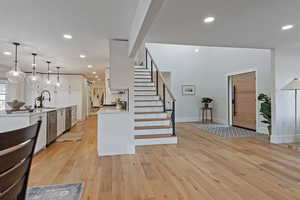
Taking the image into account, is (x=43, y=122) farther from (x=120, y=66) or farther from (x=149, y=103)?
(x=149, y=103)

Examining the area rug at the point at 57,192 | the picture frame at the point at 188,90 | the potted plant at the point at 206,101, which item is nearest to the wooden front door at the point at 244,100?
the potted plant at the point at 206,101

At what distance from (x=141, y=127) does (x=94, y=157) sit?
165 cm

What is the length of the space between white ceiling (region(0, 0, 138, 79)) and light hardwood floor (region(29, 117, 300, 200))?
249 cm

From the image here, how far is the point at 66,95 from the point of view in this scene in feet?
28.7

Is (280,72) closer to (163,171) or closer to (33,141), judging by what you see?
(163,171)

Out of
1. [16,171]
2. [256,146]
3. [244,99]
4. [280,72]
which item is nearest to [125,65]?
[16,171]

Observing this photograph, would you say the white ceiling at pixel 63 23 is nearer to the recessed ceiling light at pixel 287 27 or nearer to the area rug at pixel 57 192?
the area rug at pixel 57 192

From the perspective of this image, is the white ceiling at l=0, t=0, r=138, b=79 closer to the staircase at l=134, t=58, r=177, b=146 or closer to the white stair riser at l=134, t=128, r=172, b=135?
the staircase at l=134, t=58, r=177, b=146

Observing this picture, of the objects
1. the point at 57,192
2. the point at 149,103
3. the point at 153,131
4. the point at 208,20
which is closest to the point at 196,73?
the point at 149,103

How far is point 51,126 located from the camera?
437 centimetres

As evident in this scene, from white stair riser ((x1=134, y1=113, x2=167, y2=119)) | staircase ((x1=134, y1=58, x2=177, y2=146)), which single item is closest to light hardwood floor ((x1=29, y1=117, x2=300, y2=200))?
staircase ((x1=134, y1=58, x2=177, y2=146))

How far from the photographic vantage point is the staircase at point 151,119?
427cm

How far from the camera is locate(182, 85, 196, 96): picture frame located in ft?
27.1

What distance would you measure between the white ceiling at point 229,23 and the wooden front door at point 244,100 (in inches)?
84.5
